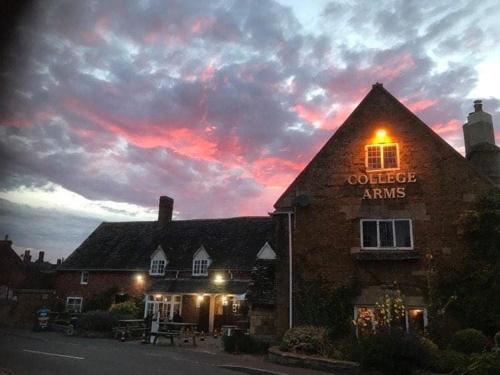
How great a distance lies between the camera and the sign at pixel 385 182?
57.5ft

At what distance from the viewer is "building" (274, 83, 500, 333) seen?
1666 centimetres

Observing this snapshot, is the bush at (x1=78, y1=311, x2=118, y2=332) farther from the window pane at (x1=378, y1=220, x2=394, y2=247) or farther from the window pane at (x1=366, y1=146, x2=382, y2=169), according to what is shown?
the window pane at (x1=366, y1=146, x2=382, y2=169)

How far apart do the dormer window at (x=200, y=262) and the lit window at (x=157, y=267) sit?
114 inches

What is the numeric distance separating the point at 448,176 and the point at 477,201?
5.00ft

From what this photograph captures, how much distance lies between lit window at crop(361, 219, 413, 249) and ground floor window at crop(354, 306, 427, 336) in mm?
2529

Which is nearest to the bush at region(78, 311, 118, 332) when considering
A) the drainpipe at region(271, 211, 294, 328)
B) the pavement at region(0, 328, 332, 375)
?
the pavement at region(0, 328, 332, 375)

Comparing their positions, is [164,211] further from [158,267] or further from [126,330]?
[126,330]

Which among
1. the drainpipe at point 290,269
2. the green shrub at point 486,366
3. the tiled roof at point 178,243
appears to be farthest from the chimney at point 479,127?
the tiled roof at point 178,243

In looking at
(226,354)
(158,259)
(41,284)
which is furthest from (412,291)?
(41,284)

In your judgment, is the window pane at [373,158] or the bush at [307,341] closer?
the bush at [307,341]

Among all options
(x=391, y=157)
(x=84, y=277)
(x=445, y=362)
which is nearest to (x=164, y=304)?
(x=84, y=277)

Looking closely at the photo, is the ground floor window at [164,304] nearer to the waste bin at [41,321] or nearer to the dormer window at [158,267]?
the dormer window at [158,267]

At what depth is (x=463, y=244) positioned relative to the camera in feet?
53.4

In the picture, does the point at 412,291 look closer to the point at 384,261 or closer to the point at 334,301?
the point at 384,261
